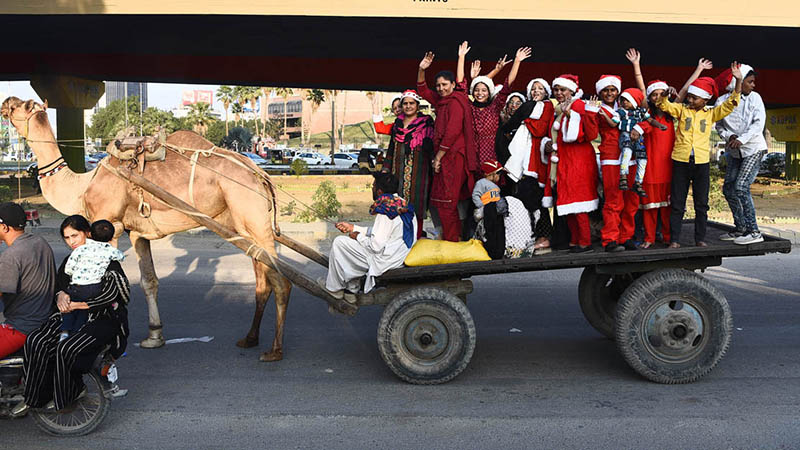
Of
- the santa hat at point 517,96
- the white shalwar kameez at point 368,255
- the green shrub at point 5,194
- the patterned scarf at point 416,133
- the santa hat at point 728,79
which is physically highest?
the santa hat at point 728,79

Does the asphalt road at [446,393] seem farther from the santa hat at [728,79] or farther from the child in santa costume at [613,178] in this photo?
the santa hat at [728,79]

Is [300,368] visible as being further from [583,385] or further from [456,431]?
[583,385]

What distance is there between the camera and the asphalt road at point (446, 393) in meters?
5.60

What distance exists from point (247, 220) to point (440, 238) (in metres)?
1.85

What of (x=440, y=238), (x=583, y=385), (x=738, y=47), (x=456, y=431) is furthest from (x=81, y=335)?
(x=738, y=47)

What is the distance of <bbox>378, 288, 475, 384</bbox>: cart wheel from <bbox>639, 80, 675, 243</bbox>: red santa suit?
6.32ft

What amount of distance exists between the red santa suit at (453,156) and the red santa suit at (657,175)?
61.7 inches

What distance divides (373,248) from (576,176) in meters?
1.92

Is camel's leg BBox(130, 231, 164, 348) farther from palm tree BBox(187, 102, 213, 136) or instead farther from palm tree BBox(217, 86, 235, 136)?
palm tree BBox(217, 86, 235, 136)

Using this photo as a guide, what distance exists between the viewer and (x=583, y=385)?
22.0ft

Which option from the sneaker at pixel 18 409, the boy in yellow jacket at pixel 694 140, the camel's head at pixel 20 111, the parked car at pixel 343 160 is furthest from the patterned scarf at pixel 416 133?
the parked car at pixel 343 160

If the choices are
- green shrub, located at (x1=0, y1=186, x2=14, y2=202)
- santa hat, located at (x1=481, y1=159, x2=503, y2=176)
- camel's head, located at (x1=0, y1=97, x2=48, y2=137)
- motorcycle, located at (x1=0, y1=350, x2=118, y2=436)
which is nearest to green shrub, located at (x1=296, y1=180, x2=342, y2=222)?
green shrub, located at (x1=0, y1=186, x2=14, y2=202)

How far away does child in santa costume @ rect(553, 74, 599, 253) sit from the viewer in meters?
6.94

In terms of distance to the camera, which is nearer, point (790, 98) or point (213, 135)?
point (790, 98)
